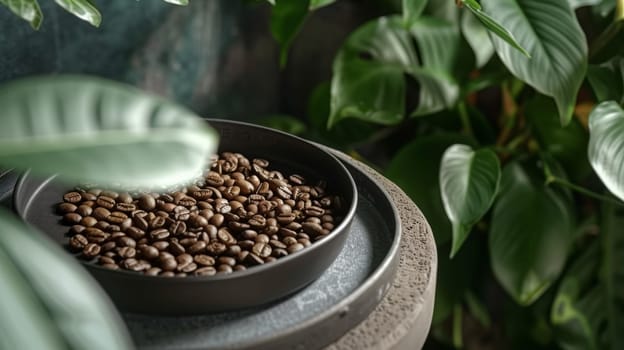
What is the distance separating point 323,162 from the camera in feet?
3.34

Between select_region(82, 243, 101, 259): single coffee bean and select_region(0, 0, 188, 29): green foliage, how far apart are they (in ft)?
0.82

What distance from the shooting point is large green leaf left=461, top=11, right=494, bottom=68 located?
1.55 metres

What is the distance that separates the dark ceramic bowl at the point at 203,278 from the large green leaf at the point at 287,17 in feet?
1.98

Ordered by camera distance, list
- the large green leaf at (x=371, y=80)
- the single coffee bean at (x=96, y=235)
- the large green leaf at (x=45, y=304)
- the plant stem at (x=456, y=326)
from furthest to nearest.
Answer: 1. the plant stem at (x=456, y=326)
2. the large green leaf at (x=371, y=80)
3. the single coffee bean at (x=96, y=235)
4. the large green leaf at (x=45, y=304)

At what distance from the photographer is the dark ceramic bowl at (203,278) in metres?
0.74

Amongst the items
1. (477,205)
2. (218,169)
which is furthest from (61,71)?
(477,205)

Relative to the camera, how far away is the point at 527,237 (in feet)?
5.01

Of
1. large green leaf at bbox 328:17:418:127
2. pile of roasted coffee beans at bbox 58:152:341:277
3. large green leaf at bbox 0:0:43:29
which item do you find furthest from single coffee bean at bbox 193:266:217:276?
large green leaf at bbox 328:17:418:127

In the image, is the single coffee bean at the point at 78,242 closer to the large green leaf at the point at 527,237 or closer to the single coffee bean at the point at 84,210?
the single coffee bean at the point at 84,210

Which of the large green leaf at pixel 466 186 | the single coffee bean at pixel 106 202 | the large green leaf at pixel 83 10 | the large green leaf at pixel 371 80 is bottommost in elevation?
the large green leaf at pixel 466 186

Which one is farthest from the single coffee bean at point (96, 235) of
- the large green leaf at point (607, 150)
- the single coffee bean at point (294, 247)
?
the large green leaf at point (607, 150)

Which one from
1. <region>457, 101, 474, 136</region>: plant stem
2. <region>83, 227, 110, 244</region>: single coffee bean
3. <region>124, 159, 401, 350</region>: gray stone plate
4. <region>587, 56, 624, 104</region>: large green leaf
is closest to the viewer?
<region>124, 159, 401, 350</region>: gray stone plate

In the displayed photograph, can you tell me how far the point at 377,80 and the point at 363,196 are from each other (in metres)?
0.52

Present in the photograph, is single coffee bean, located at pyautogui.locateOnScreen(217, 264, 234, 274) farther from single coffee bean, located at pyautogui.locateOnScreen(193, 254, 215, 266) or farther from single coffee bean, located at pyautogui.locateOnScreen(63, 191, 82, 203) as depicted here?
single coffee bean, located at pyautogui.locateOnScreen(63, 191, 82, 203)
